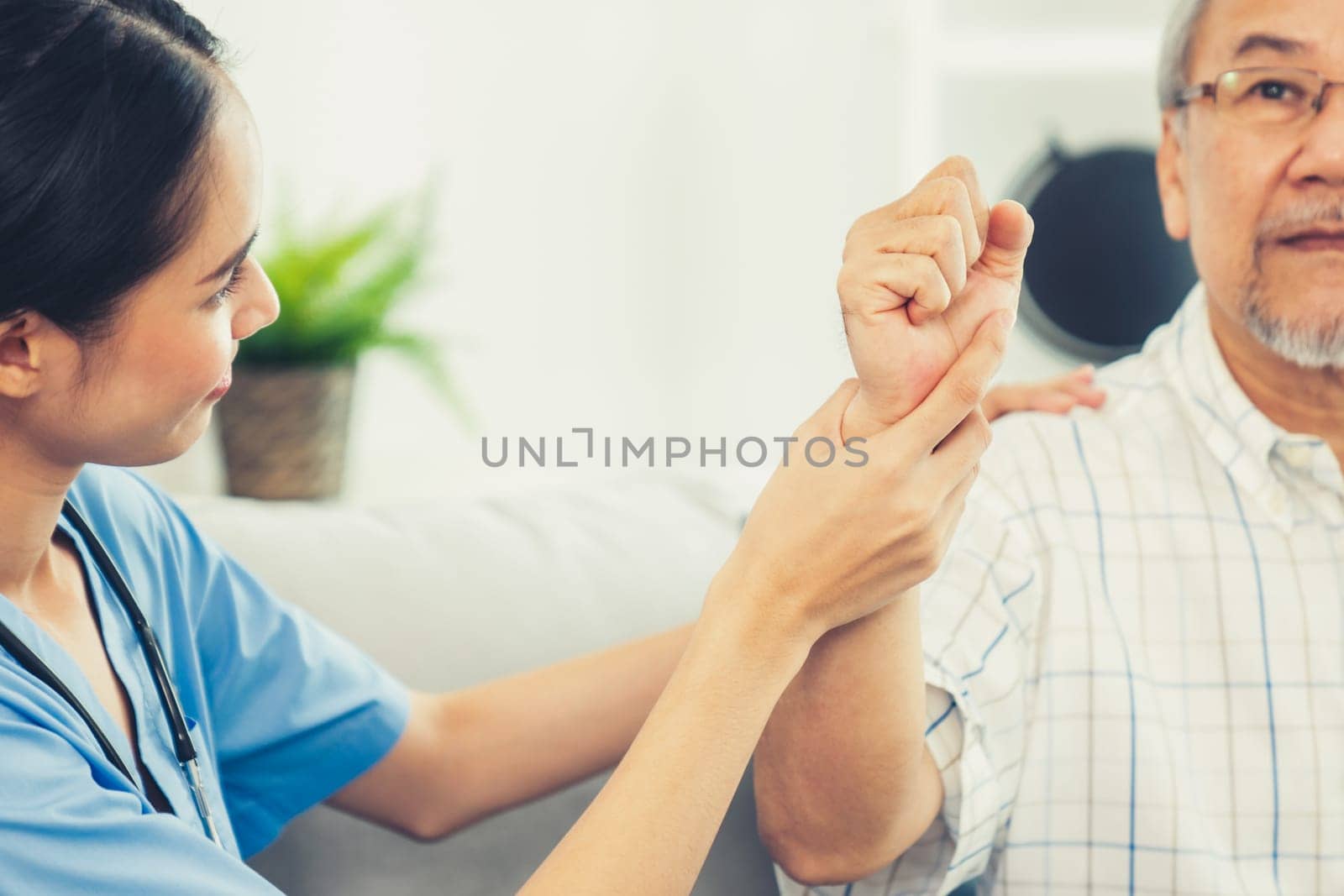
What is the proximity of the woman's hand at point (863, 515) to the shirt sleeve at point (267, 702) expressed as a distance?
360mm

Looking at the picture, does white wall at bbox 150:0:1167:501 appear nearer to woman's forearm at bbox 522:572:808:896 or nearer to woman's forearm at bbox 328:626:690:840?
woman's forearm at bbox 328:626:690:840

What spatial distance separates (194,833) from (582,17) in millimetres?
2291

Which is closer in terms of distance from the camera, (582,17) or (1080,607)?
(1080,607)

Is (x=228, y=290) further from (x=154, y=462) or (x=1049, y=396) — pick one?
(x=1049, y=396)

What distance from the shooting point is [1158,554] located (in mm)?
1066

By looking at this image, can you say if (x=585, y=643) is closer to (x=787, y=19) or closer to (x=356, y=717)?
(x=356, y=717)

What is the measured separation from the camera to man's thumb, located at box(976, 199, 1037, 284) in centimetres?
75

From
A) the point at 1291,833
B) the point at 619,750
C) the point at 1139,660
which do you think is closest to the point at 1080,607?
the point at 1139,660

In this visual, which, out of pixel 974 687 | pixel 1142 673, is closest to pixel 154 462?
pixel 974 687

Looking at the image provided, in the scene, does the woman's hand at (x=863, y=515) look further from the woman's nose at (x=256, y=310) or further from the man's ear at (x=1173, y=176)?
the man's ear at (x=1173, y=176)

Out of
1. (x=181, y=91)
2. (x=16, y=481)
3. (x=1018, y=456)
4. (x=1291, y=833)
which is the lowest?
(x=1291, y=833)

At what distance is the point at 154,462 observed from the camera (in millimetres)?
814

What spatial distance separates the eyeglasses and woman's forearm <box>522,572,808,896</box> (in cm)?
66

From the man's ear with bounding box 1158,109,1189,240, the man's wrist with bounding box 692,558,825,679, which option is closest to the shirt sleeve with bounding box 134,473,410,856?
the man's wrist with bounding box 692,558,825,679
